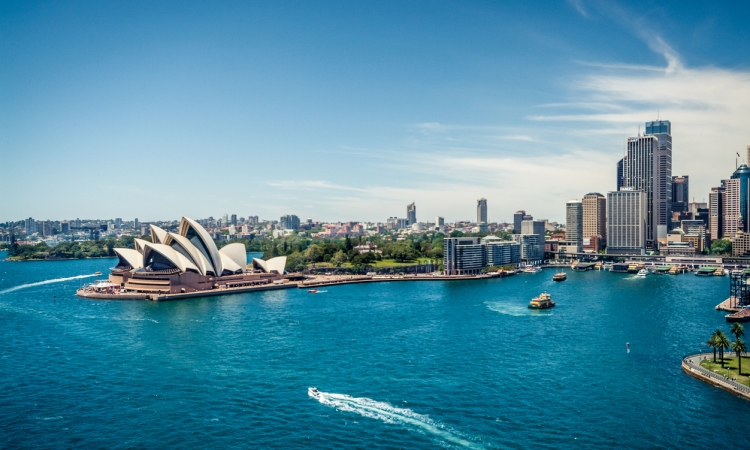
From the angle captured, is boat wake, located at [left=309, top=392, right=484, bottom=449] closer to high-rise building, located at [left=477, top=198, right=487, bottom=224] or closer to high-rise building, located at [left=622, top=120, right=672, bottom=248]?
high-rise building, located at [left=622, top=120, right=672, bottom=248]

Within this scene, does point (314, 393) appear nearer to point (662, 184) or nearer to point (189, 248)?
point (189, 248)

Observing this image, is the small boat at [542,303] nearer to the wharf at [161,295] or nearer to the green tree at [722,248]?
the wharf at [161,295]

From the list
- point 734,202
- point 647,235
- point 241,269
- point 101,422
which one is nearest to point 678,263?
point 647,235

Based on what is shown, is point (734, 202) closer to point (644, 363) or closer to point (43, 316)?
point (644, 363)

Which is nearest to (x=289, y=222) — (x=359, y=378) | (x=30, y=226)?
(x=30, y=226)

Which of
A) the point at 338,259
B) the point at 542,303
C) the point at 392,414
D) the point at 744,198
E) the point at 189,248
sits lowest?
the point at 392,414

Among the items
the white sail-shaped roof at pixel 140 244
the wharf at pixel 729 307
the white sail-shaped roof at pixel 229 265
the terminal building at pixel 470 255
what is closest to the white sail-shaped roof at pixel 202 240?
the white sail-shaped roof at pixel 229 265

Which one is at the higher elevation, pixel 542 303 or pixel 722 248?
pixel 722 248
